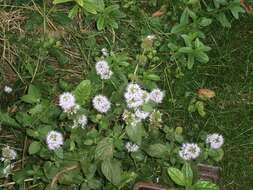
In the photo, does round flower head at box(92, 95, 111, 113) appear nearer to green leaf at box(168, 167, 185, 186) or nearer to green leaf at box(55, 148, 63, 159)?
green leaf at box(55, 148, 63, 159)

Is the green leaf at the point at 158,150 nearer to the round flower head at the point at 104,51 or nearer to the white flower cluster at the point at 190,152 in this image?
the white flower cluster at the point at 190,152

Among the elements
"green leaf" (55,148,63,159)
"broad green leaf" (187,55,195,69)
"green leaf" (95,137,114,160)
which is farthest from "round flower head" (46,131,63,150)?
"broad green leaf" (187,55,195,69)

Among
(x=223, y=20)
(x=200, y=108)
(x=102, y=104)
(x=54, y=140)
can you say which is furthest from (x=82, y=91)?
(x=223, y=20)

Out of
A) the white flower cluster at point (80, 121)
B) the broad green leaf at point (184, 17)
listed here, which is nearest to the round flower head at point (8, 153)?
the white flower cluster at point (80, 121)

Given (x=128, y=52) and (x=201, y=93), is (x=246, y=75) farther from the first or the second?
(x=128, y=52)

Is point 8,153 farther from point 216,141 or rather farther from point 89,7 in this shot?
point 216,141

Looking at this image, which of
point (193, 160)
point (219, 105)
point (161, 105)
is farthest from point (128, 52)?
point (193, 160)
